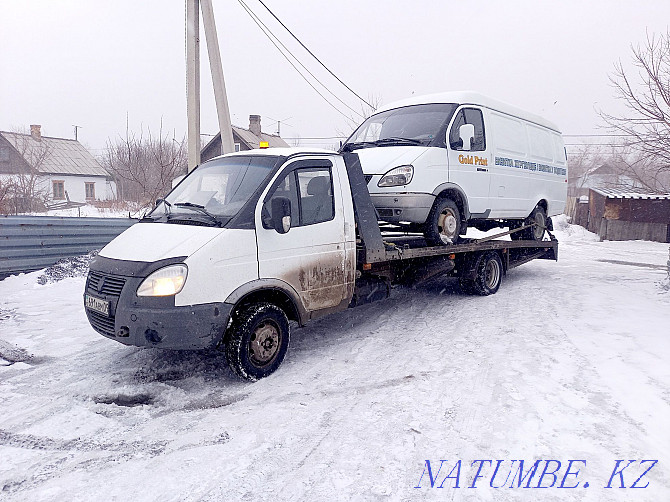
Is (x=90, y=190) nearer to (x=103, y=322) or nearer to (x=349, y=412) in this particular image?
(x=103, y=322)

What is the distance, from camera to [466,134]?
693cm

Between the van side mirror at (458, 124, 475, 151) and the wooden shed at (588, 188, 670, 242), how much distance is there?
A: 17.3 m

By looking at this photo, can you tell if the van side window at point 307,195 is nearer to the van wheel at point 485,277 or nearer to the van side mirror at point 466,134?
the van side mirror at point 466,134

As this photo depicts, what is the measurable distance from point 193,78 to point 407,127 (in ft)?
17.3

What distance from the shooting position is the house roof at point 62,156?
38.7 meters

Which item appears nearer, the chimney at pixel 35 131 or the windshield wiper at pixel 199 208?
the windshield wiper at pixel 199 208

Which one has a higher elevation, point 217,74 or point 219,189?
point 217,74

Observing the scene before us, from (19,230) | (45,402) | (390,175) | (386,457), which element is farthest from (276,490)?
(19,230)

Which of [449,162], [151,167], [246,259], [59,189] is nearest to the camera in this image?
[246,259]

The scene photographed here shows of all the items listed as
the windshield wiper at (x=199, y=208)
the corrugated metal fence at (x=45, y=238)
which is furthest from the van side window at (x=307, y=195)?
the corrugated metal fence at (x=45, y=238)

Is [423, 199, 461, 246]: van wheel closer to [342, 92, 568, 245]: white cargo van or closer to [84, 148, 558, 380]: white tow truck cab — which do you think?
[342, 92, 568, 245]: white cargo van

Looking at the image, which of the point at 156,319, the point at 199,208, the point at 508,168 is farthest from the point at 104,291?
the point at 508,168

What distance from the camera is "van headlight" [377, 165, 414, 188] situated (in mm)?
6148
